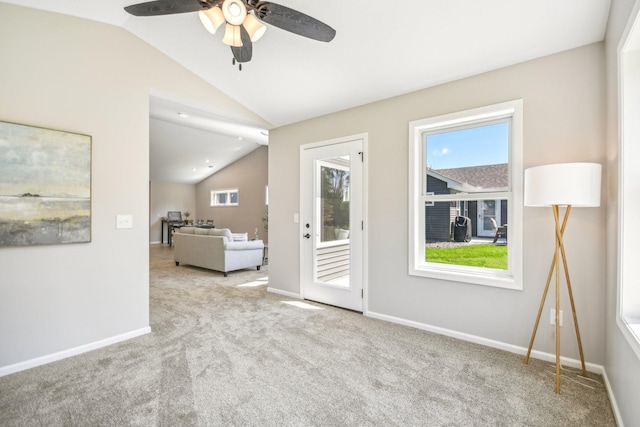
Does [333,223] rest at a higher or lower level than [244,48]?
lower

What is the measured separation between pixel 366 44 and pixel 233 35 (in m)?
1.25

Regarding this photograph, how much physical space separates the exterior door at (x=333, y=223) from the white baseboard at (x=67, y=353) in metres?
2.05

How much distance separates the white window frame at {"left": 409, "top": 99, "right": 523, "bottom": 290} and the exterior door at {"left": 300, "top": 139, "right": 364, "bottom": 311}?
2.15 feet

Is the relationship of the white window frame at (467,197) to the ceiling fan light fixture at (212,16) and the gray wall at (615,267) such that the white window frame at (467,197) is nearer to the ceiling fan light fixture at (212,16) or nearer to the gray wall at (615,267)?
the gray wall at (615,267)

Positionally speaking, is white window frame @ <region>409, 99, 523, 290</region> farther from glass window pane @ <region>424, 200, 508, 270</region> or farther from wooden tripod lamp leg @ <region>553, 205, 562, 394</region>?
wooden tripod lamp leg @ <region>553, 205, 562, 394</region>

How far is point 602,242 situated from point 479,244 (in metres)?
0.93

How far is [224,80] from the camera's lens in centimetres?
350

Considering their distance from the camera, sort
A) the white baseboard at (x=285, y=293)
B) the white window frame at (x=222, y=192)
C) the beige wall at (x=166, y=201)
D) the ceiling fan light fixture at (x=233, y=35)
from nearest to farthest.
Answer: the ceiling fan light fixture at (x=233, y=35) < the white baseboard at (x=285, y=293) < the white window frame at (x=222, y=192) < the beige wall at (x=166, y=201)

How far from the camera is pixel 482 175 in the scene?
2.91 metres

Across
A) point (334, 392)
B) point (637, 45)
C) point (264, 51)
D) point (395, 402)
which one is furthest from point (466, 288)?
point (264, 51)

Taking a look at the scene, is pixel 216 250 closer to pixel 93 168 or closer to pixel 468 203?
pixel 93 168

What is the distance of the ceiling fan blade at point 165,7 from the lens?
1.80 m

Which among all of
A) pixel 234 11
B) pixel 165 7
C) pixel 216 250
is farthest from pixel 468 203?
pixel 216 250

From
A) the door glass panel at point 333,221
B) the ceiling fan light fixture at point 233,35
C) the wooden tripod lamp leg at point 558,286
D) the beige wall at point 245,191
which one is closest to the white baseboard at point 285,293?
the door glass panel at point 333,221
